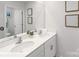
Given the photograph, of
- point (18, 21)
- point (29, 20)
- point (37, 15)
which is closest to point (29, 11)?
point (29, 20)

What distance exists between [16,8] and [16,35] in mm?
464

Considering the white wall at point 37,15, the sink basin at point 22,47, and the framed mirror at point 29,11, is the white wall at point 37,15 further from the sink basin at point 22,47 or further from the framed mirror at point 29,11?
the sink basin at point 22,47

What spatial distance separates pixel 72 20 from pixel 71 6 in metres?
0.31

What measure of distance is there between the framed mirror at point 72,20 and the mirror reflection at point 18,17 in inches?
23.3

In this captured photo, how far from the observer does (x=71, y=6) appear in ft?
8.87

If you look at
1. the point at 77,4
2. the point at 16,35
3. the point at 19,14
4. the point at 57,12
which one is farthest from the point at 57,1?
the point at 16,35

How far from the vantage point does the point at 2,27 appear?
1.72 meters

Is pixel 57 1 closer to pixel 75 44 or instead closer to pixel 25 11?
pixel 25 11

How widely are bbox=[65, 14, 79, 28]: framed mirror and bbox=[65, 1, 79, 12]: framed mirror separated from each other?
0.44 feet

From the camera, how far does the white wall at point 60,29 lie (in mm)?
2766

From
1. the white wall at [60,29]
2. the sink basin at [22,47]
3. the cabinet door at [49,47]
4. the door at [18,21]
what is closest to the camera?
the sink basin at [22,47]

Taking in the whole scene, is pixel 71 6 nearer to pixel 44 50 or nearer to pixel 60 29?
pixel 60 29

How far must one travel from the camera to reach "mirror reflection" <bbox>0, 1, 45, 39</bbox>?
5.90ft

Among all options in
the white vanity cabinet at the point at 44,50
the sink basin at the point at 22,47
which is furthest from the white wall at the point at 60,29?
the sink basin at the point at 22,47
